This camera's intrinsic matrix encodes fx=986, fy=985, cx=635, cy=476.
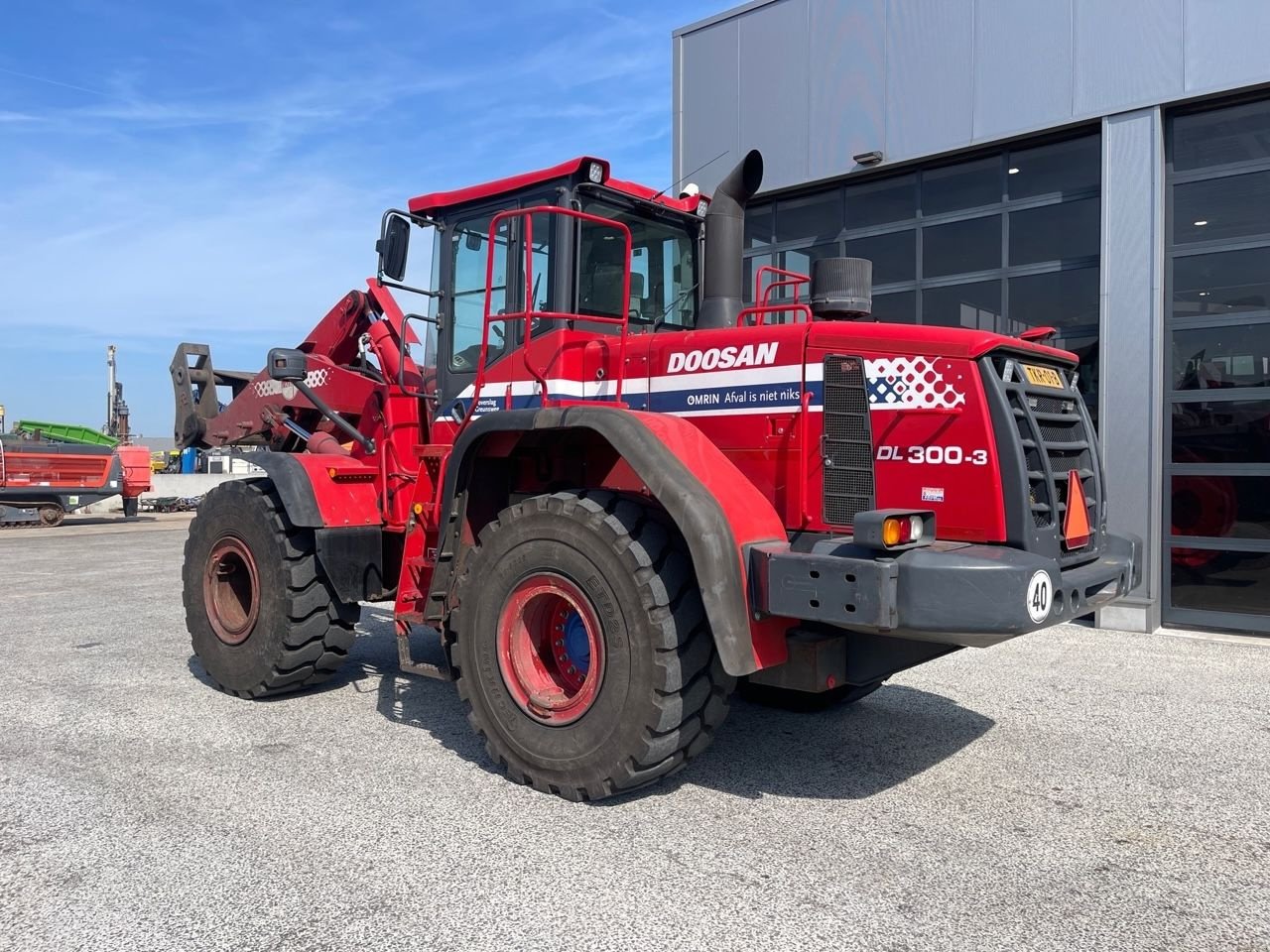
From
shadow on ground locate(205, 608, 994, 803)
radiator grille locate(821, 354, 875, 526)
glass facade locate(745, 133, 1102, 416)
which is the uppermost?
glass facade locate(745, 133, 1102, 416)

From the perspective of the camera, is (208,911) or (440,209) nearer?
(208,911)

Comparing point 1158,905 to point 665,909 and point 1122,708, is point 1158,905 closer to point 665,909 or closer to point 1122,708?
point 665,909

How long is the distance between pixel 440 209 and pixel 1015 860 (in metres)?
4.37

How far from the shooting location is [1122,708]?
5875 millimetres

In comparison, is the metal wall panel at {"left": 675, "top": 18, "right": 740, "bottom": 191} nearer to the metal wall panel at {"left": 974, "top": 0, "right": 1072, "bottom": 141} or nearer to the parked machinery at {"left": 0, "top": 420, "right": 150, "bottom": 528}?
the metal wall panel at {"left": 974, "top": 0, "right": 1072, "bottom": 141}

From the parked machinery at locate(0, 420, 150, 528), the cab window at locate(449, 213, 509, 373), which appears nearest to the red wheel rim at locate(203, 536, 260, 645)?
the cab window at locate(449, 213, 509, 373)

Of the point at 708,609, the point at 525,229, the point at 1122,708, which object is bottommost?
the point at 1122,708

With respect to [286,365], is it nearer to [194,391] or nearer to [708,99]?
[194,391]

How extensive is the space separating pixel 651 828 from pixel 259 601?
297 centimetres

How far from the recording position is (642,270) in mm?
5402

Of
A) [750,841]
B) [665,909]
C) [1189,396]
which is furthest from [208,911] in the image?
[1189,396]

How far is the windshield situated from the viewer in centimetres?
504

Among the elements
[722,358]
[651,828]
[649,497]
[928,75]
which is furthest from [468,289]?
[928,75]

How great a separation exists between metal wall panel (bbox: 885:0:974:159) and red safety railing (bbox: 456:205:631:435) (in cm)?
598
